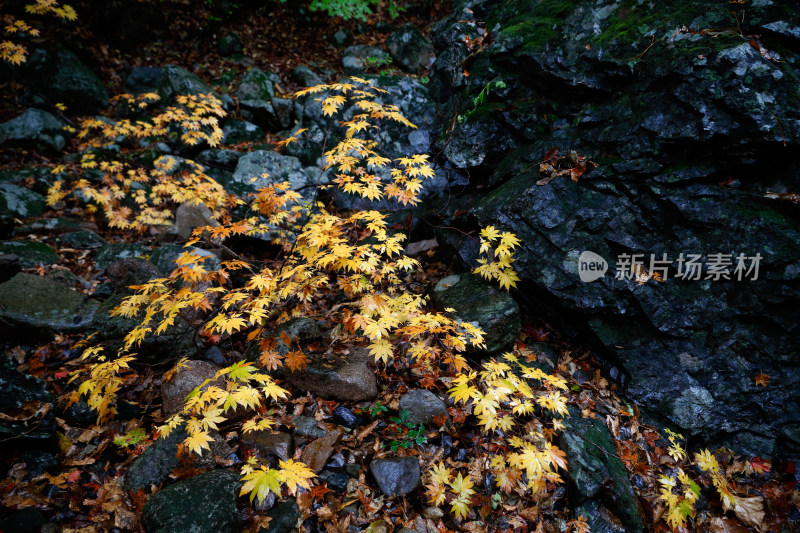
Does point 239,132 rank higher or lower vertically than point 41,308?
higher

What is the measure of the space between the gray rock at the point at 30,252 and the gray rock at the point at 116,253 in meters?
0.56

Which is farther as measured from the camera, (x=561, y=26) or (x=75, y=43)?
(x=75, y=43)

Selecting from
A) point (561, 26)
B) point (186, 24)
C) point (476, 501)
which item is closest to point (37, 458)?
point (476, 501)

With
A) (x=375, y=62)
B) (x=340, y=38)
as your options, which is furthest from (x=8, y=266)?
(x=340, y=38)

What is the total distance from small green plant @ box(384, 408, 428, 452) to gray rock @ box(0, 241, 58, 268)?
600 centimetres

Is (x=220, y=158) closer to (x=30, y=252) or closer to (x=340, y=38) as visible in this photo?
(x=30, y=252)

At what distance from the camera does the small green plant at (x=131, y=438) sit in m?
3.52

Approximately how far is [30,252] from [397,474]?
6.52 metres

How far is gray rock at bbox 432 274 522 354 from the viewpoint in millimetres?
4441

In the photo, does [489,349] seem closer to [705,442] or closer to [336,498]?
[336,498]

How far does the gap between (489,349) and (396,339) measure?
4.05 feet

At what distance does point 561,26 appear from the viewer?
557 cm

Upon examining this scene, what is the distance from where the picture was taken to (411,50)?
10.7m

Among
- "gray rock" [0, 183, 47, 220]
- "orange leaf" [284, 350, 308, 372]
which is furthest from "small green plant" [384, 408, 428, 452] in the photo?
"gray rock" [0, 183, 47, 220]
